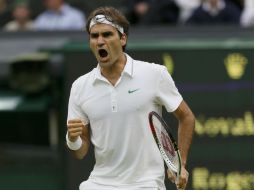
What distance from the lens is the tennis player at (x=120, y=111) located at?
6.31 metres

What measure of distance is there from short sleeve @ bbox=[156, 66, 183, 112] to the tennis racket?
0.14 m

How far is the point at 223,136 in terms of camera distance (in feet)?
33.7

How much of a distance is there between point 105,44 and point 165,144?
722mm

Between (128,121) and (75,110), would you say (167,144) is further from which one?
(75,110)

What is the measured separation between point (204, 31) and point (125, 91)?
16.0ft

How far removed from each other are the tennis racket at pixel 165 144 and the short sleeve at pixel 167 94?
0.46 feet

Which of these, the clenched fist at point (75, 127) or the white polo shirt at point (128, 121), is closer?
the clenched fist at point (75, 127)

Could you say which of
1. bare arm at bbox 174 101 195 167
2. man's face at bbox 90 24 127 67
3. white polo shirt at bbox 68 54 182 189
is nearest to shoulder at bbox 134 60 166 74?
white polo shirt at bbox 68 54 182 189

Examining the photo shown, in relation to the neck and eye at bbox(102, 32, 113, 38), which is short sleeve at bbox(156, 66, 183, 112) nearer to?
the neck

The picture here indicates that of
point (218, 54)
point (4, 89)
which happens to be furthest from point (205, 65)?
point (4, 89)

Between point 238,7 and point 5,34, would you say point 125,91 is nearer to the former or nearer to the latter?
point 5,34

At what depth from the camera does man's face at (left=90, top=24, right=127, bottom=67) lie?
20.7 feet

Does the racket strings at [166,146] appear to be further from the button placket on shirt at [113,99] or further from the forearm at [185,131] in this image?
the button placket on shirt at [113,99]

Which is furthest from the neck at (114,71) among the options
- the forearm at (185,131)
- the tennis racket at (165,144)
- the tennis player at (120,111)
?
the forearm at (185,131)
